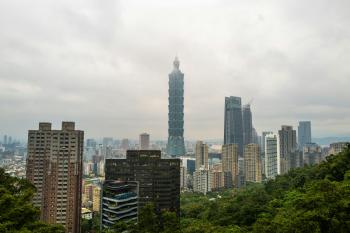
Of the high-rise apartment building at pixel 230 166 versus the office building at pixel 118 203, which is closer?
the office building at pixel 118 203

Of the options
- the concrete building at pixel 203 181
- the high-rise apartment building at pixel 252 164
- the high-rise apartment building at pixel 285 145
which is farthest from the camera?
the high-rise apartment building at pixel 285 145

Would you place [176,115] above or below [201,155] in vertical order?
above

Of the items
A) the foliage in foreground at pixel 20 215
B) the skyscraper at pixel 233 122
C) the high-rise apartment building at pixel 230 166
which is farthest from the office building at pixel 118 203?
the skyscraper at pixel 233 122

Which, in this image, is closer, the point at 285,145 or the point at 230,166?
the point at 230,166

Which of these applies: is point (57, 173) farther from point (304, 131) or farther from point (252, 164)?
point (304, 131)

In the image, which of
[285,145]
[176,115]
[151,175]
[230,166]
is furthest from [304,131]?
[151,175]

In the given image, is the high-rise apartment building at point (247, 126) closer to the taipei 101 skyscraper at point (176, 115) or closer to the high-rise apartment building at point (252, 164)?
the taipei 101 skyscraper at point (176, 115)

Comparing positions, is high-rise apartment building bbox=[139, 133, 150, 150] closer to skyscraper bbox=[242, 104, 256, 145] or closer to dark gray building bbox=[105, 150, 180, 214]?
skyscraper bbox=[242, 104, 256, 145]
